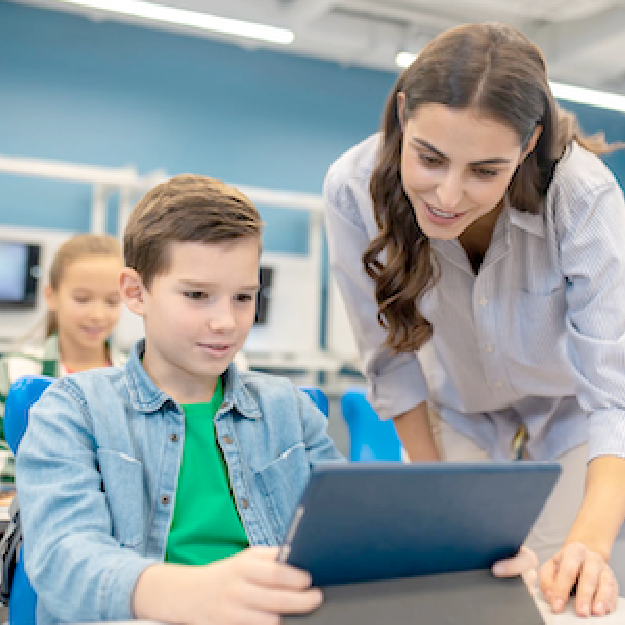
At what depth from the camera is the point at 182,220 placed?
3.55 feet

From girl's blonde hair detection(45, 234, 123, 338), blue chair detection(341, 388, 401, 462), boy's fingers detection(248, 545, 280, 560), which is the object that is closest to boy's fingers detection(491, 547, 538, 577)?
boy's fingers detection(248, 545, 280, 560)

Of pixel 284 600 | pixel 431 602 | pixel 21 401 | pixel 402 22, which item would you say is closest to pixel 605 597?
pixel 431 602

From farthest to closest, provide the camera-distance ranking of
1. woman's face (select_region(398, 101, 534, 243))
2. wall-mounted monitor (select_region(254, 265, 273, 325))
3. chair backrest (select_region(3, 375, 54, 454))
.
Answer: wall-mounted monitor (select_region(254, 265, 273, 325)) < chair backrest (select_region(3, 375, 54, 454)) < woman's face (select_region(398, 101, 534, 243))

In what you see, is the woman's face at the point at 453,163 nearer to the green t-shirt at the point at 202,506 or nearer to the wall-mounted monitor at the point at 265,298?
the green t-shirt at the point at 202,506

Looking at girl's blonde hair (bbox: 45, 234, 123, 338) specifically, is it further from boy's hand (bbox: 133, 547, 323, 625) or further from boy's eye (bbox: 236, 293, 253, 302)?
boy's hand (bbox: 133, 547, 323, 625)

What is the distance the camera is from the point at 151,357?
3.64ft

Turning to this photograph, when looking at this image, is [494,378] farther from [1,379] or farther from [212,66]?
[212,66]

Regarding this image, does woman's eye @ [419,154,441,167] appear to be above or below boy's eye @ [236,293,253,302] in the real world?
above

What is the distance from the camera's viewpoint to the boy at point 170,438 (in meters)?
0.83

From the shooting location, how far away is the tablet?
0.57 meters

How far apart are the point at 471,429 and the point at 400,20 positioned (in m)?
4.69

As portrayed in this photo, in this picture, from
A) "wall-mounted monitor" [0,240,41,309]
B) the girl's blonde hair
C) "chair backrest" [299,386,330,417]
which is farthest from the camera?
"wall-mounted monitor" [0,240,41,309]

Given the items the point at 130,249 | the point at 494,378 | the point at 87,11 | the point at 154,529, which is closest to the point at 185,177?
the point at 130,249

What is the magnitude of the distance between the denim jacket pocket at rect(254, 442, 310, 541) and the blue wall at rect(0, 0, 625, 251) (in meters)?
4.24
